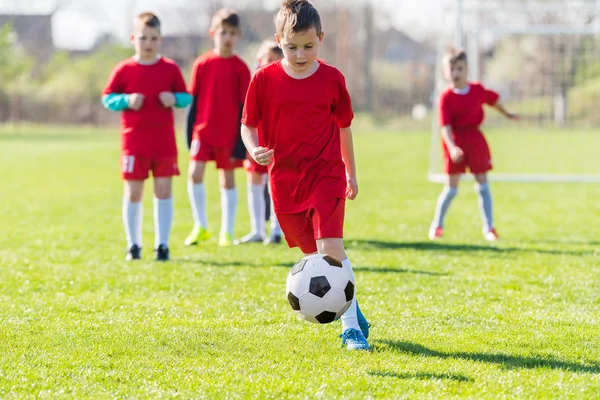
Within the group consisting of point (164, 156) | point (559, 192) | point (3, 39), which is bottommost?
point (559, 192)

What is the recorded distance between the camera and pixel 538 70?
18.6 m

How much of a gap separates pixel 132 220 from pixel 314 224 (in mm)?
3223

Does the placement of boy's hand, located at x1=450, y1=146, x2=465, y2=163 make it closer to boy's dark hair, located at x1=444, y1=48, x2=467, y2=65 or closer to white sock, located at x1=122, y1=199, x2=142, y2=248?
boy's dark hair, located at x1=444, y1=48, x2=467, y2=65

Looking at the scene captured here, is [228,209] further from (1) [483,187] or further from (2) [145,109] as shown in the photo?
(1) [483,187]

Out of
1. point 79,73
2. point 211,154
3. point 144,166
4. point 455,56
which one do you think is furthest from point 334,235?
point 79,73

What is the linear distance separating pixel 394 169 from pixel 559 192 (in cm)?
519

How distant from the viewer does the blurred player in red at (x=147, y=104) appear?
7.28 m

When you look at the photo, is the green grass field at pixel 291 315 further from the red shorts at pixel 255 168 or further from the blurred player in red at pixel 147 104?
the red shorts at pixel 255 168

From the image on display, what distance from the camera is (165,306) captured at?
5660 mm

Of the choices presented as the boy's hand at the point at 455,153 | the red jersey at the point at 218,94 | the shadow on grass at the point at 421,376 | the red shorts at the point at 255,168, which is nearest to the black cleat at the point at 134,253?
the red jersey at the point at 218,94

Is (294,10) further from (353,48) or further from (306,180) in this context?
(353,48)

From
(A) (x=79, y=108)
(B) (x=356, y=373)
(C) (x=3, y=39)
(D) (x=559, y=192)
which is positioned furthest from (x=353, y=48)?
(B) (x=356, y=373)

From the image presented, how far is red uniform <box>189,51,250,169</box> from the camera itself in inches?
323

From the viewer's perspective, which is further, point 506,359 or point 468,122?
point 468,122
